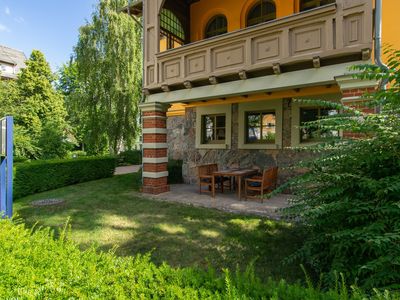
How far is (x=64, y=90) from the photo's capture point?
33.5 meters

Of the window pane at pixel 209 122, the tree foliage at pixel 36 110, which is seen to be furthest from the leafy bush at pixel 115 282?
the tree foliage at pixel 36 110

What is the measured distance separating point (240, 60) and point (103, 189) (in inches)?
250

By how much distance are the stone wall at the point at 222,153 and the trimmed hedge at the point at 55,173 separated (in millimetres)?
3337

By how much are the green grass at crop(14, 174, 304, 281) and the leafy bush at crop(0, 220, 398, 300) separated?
817 millimetres

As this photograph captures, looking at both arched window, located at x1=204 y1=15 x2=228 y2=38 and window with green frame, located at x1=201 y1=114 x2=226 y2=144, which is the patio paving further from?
arched window, located at x1=204 y1=15 x2=228 y2=38

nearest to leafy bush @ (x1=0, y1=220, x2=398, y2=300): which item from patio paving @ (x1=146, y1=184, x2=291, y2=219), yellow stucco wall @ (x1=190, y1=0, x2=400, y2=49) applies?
patio paving @ (x1=146, y1=184, x2=291, y2=219)

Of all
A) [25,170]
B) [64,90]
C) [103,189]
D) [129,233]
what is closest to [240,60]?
[129,233]

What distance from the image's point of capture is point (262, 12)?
27.7ft

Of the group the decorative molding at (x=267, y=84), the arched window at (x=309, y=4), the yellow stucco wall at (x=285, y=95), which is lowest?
the decorative molding at (x=267, y=84)

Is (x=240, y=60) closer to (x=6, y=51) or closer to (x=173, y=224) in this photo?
(x=173, y=224)

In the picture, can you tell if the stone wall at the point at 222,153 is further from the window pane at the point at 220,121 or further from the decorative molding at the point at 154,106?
the decorative molding at the point at 154,106

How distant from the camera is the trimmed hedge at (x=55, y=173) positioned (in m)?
8.34

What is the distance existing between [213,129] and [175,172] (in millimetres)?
2418

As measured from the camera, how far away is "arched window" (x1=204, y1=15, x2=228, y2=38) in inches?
367
